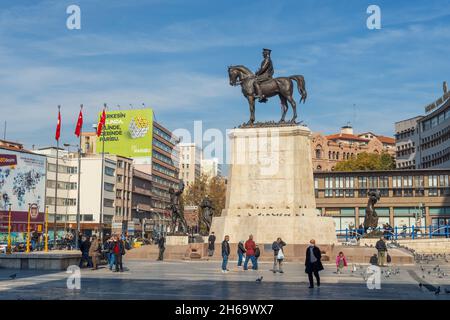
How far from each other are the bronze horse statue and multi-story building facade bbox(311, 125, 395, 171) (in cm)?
11058

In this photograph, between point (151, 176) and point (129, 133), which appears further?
point (151, 176)

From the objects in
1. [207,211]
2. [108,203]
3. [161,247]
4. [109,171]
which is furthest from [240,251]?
[109,171]

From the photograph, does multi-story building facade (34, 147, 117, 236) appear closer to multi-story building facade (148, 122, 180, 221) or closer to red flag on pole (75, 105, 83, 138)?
multi-story building facade (148, 122, 180, 221)

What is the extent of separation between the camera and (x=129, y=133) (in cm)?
12200

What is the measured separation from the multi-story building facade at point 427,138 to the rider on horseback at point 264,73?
71.9m

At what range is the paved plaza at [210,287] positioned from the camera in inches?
644

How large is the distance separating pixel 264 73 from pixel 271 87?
3.68ft

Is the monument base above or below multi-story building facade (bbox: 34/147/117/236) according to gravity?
below

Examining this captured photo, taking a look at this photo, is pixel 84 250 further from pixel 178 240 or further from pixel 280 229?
pixel 178 240

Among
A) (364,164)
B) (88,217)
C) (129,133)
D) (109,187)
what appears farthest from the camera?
(129,133)

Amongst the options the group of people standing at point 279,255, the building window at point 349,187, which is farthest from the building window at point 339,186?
the group of people standing at point 279,255

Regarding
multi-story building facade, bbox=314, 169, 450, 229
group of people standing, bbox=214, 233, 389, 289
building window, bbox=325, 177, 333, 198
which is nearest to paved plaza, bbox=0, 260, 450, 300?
group of people standing, bbox=214, 233, 389, 289

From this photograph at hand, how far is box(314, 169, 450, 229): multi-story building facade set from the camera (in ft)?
308
